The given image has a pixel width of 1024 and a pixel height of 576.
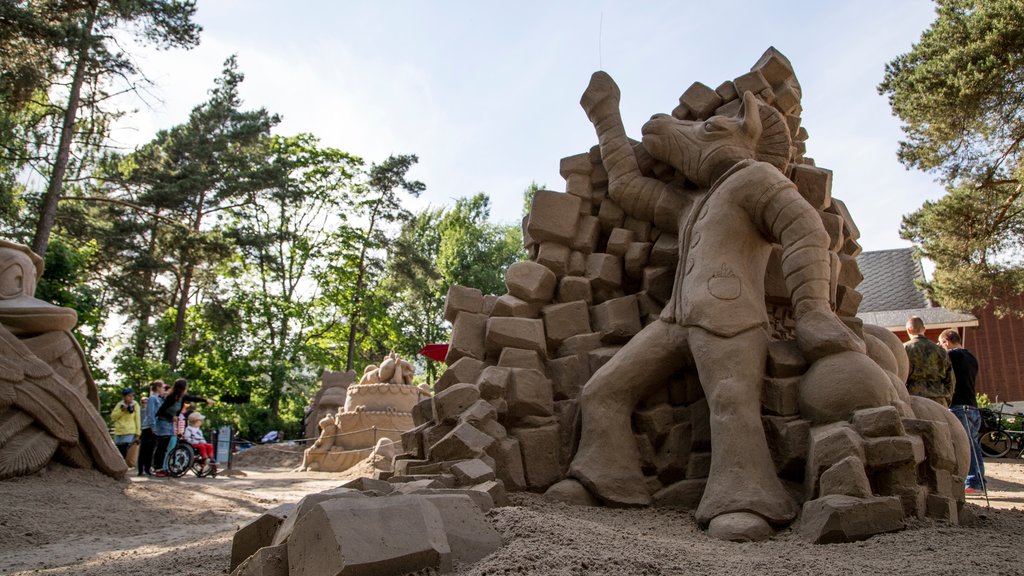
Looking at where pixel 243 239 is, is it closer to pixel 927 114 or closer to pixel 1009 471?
pixel 927 114

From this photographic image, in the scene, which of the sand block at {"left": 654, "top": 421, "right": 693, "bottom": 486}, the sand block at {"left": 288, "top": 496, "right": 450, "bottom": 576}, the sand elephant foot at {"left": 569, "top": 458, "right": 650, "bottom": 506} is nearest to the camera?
the sand block at {"left": 288, "top": 496, "right": 450, "bottom": 576}

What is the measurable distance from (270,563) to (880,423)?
226cm

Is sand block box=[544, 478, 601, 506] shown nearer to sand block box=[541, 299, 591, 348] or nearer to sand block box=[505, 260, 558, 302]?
sand block box=[541, 299, 591, 348]

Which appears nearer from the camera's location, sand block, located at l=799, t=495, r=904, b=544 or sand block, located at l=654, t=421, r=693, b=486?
sand block, located at l=799, t=495, r=904, b=544

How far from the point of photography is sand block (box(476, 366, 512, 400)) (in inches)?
154

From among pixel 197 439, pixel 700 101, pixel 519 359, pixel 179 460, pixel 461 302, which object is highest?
pixel 700 101

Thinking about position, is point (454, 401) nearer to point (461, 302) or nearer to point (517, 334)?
point (517, 334)

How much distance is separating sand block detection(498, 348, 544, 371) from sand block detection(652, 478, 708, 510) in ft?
3.26

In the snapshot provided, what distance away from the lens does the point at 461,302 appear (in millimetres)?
4473

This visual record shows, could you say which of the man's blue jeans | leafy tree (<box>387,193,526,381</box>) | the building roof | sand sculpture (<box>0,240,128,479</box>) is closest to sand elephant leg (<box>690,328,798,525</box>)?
the man's blue jeans

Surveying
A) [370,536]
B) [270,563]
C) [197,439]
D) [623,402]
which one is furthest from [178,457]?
[370,536]

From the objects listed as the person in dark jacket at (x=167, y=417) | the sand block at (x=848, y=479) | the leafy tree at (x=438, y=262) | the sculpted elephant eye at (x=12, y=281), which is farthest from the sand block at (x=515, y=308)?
the leafy tree at (x=438, y=262)

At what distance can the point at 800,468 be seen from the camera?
10.5ft

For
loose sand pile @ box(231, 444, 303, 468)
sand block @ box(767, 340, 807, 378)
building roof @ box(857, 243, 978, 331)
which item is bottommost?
loose sand pile @ box(231, 444, 303, 468)
